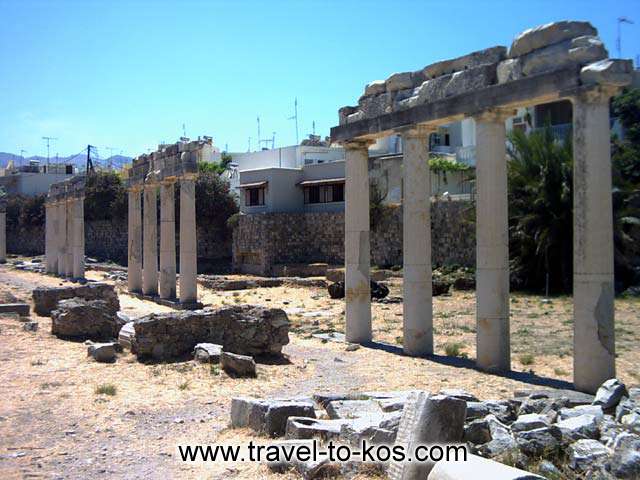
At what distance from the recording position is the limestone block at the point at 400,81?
15.3 meters

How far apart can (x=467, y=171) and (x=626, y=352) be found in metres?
25.6

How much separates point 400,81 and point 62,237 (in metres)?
29.6

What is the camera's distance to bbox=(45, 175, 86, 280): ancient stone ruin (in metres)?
36.5

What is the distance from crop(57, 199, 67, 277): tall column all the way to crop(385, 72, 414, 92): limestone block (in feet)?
93.3

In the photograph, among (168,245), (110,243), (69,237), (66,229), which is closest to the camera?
(168,245)

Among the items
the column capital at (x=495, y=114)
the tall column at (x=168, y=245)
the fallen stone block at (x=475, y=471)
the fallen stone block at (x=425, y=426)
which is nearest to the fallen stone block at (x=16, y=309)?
the tall column at (x=168, y=245)

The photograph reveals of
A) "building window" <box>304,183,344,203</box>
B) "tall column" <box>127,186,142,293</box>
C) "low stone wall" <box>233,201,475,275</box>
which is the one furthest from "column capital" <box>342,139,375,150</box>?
"building window" <box>304,183,344,203</box>

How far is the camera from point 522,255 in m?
28.8

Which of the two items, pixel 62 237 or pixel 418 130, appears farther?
pixel 62 237

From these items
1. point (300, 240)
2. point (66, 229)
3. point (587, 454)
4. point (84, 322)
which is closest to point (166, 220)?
point (84, 322)

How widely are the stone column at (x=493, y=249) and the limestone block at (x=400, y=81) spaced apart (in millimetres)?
2615

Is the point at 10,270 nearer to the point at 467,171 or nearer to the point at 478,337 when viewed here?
the point at 467,171

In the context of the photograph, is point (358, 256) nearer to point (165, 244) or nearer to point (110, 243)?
point (165, 244)

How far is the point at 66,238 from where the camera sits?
39750mm
